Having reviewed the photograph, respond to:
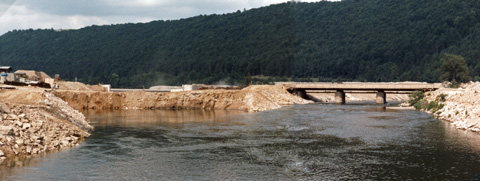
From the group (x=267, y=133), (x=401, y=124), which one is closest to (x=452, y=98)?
(x=401, y=124)

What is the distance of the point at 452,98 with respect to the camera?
77.1 m

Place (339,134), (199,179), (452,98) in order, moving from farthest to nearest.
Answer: (452,98)
(339,134)
(199,179)

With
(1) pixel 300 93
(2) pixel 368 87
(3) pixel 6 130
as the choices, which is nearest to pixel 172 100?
(1) pixel 300 93

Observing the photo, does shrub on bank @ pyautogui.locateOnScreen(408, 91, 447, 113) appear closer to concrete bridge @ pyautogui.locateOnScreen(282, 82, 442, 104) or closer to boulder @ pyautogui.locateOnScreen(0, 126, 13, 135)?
concrete bridge @ pyautogui.locateOnScreen(282, 82, 442, 104)

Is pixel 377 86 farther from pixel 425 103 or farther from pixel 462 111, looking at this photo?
pixel 462 111

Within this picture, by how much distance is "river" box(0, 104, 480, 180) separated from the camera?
32.5 meters

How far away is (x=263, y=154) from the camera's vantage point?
40156 millimetres

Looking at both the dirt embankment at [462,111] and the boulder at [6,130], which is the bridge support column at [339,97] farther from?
the boulder at [6,130]

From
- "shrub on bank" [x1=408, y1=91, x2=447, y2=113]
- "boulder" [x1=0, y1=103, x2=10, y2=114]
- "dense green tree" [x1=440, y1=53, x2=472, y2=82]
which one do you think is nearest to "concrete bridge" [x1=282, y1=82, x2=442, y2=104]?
"shrub on bank" [x1=408, y1=91, x2=447, y2=113]

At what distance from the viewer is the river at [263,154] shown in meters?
32.5

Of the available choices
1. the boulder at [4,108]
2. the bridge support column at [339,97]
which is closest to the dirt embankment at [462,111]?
the bridge support column at [339,97]

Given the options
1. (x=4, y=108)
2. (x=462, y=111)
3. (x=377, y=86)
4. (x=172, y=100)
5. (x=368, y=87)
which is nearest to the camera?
(x=4, y=108)

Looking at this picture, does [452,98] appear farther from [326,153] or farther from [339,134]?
[326,153]

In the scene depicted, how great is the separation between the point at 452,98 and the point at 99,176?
62736 millimetres
